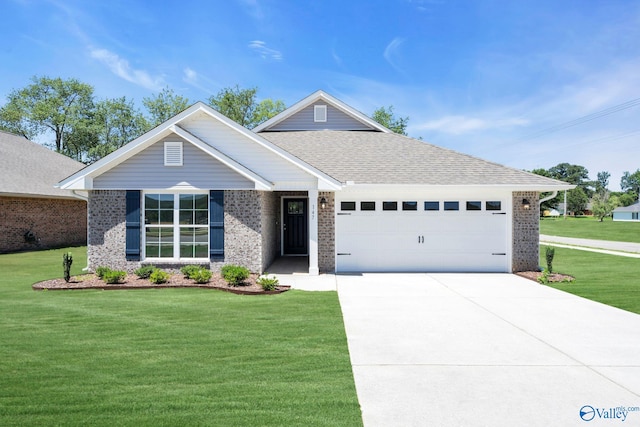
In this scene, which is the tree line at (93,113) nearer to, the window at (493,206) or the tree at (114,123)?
the tree at (114,123)

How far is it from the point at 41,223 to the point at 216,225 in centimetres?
1407

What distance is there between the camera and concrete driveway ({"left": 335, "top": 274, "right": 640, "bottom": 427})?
3.96 m

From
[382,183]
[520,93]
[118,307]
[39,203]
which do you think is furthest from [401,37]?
[39,203]

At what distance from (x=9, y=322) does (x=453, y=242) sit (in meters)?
11.8

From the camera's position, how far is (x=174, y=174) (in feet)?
37.9

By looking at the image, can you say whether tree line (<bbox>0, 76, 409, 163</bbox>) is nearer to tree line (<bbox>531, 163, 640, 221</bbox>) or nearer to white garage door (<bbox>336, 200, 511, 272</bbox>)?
white garage door (<bbox>336, 200, 511, 272</bbox>)

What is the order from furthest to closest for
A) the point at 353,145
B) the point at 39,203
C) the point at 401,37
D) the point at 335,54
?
the point at 335,54, the point at 401,37, the point at 39,203, the point at 353,145

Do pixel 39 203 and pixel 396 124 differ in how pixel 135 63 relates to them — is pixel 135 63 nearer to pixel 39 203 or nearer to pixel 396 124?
pixel 39 203

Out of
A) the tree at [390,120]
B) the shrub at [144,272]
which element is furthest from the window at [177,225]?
the tree at [390,120]

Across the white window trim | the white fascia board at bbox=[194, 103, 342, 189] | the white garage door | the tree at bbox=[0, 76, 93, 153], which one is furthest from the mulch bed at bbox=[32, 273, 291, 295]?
the tree at bbox=[0, 76, 93, 153]

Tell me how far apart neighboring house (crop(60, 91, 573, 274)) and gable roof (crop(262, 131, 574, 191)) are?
7cm

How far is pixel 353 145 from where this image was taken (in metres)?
15.8

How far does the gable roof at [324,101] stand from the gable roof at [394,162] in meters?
0.80

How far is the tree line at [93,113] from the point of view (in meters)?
41.4
